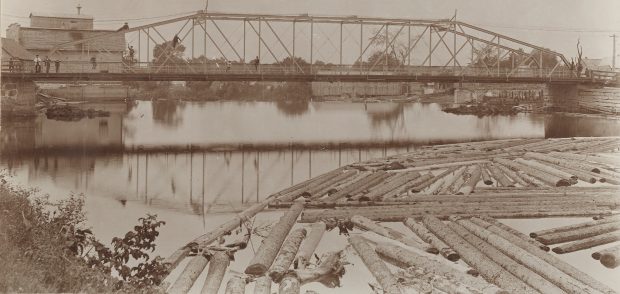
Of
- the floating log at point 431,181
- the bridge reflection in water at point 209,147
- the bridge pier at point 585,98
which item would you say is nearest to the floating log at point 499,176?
the floating log at point 431,181

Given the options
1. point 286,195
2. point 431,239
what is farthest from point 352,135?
point 431,239

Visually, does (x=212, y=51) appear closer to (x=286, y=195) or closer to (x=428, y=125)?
(x=428, y=125)

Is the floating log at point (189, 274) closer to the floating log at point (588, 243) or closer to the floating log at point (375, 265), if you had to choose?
the floating log at point (375, 265)

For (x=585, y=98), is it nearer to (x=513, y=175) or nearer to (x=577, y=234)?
(x=513, y=175)

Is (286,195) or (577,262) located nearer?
(577,262)

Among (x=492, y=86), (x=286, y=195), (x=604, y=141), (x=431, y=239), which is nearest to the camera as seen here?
(x=431, y=239)

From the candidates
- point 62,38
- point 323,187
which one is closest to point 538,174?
point 323,187

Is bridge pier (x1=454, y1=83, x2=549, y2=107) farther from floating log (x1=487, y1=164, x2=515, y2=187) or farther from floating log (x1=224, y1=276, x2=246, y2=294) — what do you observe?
floating log (x1=224, y1=276, x2=246, y2=294)

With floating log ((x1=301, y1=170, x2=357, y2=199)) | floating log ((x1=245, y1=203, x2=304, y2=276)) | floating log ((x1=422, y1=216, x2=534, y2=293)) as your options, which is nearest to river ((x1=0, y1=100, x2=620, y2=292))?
floating log ((x1=301, y1=170, x2=357, y2=199))
